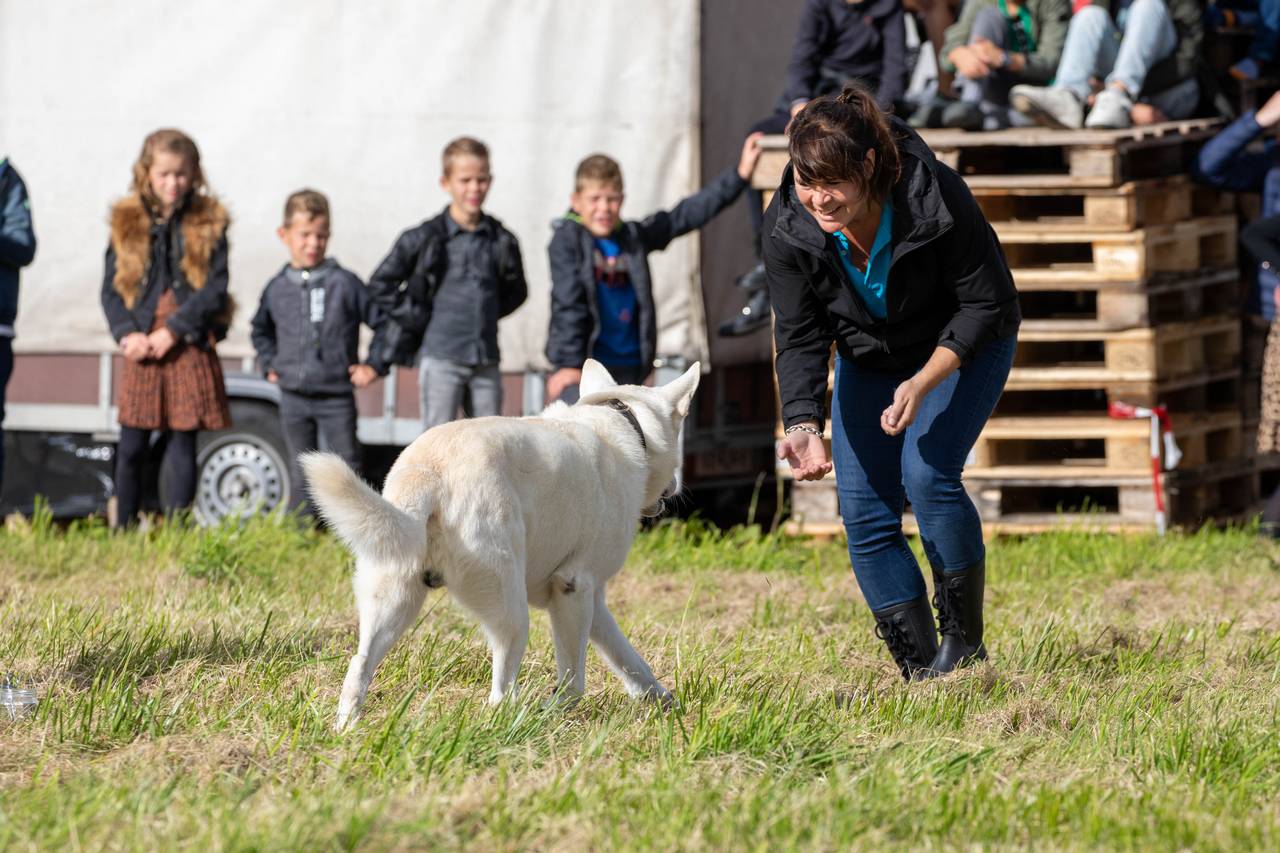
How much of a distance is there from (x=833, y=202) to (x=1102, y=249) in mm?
3961

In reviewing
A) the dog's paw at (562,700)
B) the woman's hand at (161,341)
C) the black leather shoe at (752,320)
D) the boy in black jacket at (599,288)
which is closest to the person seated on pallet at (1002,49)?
the black leather shoe at (752,320)

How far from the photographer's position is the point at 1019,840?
11.0 ft

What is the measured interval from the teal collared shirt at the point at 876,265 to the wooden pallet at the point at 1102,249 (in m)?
3.39

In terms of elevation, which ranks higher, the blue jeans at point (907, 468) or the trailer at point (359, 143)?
the trailer at point (359, 143)

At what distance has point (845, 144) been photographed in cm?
431

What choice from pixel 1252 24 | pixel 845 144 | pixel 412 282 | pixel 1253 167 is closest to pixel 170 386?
pixel 412 282

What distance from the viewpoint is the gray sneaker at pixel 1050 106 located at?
796cm

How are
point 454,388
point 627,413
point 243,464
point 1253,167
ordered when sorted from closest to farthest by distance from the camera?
point 627,413
point 454,388
point 1253,167
point 243,464

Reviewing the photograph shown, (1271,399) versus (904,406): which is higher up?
(1271,399)

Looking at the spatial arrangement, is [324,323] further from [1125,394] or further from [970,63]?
[1125,394]

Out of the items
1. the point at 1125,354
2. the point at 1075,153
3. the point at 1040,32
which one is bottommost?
the point at 1125,354

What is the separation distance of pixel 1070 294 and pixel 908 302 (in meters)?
4.64

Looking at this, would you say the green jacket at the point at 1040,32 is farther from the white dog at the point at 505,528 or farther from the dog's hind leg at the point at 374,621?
the dog's hind leg at the point at 374,621

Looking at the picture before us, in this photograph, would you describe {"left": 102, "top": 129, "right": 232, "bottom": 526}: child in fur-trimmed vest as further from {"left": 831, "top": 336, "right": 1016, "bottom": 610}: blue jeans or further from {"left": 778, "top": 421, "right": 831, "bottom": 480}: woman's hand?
{"left": 778, "top": 421, "right": 831, "bottom": 480}: woman's hand
